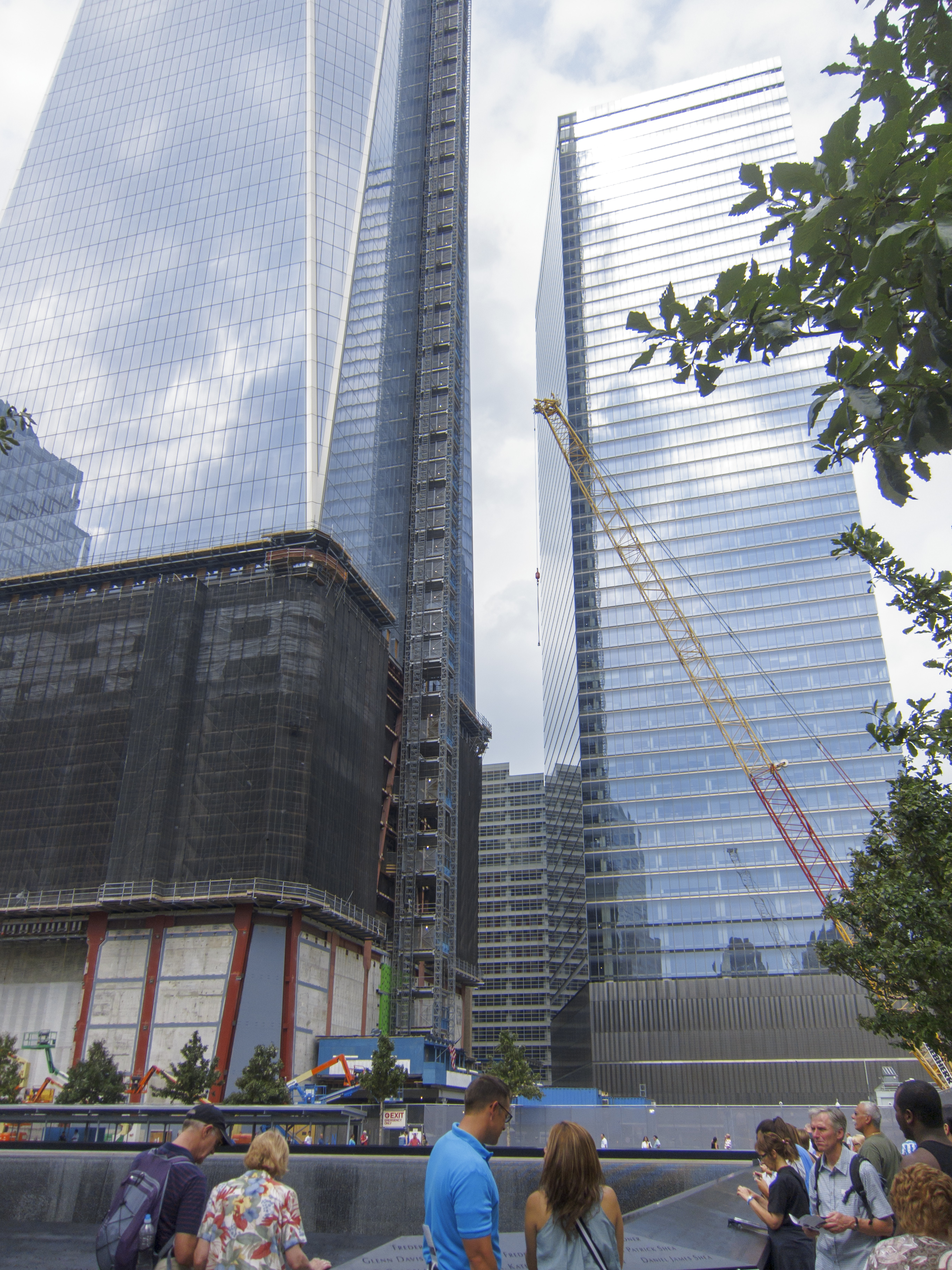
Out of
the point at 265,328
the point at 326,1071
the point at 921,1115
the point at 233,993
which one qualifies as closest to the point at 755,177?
the point at 921,1115

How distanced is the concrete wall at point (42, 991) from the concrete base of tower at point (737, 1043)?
45532mm

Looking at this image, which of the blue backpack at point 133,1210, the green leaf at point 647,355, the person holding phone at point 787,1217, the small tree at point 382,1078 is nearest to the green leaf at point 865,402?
the green leaf at point 647,355

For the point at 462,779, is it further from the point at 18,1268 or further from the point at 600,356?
the point at 18,1268

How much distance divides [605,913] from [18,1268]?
84731 mm

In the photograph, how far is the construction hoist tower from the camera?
3004 inches

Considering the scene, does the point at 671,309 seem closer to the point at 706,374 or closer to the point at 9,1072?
the point at 706,374

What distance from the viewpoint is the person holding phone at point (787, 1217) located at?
7.00m

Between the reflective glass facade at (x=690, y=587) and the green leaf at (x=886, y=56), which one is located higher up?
the reflective glass facade at (x=690, y=587)

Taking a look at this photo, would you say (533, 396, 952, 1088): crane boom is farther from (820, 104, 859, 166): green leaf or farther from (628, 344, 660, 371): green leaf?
(820, 104, 859, 166): green leaf

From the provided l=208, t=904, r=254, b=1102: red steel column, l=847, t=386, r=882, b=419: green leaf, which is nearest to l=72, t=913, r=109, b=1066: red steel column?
l=208, t=904, r=254, b=1102: red steel column

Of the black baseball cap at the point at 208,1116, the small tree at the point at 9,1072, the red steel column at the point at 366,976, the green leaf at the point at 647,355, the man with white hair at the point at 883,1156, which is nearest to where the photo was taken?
the black baseball cap at the point at 208,1116

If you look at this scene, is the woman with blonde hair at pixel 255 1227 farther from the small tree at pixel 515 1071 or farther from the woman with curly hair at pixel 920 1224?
the small tree at pixel 515 1071

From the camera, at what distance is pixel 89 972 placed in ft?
189

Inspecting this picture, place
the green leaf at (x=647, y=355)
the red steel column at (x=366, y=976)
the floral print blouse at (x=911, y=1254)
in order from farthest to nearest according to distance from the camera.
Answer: the red steel column at (x=366, y=976) → the green leaf at (x=647, y=355) → the floral print blouse at (x=911, y=1254)
